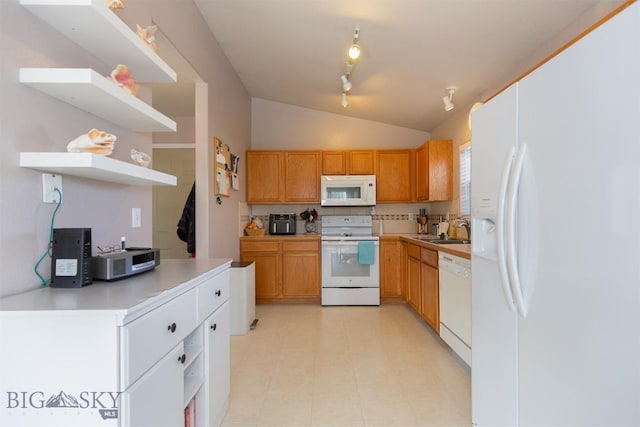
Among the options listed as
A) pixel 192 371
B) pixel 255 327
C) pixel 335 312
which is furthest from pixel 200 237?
pixel 335 312

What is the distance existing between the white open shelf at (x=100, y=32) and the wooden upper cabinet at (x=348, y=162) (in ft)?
9.70

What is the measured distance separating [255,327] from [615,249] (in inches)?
122

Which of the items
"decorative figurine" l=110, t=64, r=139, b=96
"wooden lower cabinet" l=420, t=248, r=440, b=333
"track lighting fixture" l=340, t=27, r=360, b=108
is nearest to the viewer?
"decorative figurine" l=110, t=64, r=139, b=96

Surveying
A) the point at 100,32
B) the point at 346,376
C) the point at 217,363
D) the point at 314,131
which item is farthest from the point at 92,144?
the point at 314,131

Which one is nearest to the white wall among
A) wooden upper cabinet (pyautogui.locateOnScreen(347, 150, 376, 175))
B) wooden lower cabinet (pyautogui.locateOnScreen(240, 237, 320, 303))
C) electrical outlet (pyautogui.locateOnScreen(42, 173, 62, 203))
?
electrical outlet (pyautogui.locateOnScreen(42, 173, 62, 203))

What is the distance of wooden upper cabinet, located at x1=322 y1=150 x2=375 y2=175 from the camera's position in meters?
4.39

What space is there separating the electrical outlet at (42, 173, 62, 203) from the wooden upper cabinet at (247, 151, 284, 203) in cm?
319

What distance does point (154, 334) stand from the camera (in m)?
1.02

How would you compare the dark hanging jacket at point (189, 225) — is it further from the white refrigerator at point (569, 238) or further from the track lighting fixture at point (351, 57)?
the white refrigerator at point (569, 238)

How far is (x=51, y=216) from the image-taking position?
1.17m

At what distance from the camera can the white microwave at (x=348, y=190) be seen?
13.9 feet

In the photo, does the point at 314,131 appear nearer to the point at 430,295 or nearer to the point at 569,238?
the point at 430,295

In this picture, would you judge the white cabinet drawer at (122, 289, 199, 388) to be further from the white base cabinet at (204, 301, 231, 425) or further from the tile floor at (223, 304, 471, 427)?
the tile floor at (223, 304, 471, 427)

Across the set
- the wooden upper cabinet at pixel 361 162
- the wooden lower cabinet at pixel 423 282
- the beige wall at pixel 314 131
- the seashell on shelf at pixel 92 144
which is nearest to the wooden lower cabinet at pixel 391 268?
the wooden lower cabinet at pixel 423 282
